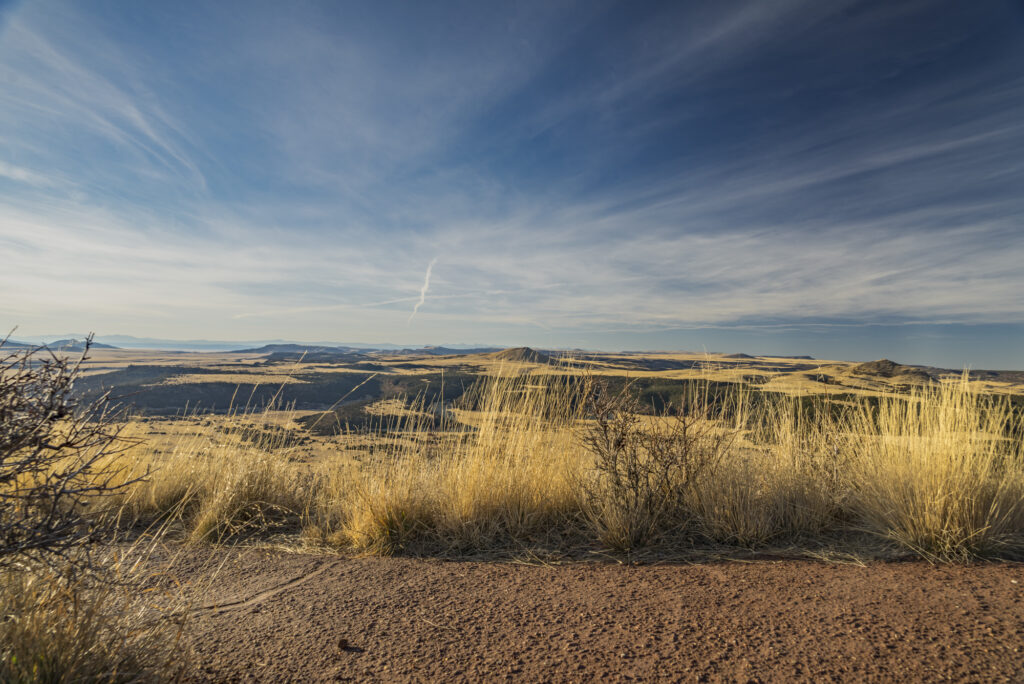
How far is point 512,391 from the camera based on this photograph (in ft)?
17.5

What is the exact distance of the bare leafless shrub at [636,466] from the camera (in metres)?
4.00

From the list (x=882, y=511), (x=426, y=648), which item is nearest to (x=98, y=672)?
(x=426, y=648)

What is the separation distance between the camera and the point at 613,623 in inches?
107

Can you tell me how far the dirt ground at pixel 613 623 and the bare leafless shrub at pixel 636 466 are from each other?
0.45 metres

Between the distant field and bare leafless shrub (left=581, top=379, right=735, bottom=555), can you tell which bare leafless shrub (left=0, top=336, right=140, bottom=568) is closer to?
the distant field

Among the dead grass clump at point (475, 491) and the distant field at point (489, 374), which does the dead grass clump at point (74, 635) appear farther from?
the dead grass clump at point (475, 491)

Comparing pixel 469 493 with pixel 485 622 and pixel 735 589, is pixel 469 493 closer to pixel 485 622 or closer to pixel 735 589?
pixel 485 622

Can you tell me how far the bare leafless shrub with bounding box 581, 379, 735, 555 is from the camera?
4.00 metres

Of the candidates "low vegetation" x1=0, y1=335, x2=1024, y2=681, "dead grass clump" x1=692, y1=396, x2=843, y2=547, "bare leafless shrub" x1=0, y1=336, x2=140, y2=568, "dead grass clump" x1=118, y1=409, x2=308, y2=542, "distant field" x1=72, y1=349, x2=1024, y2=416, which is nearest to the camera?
"bare leafless shrub" x1=0, y1=336, x2=140, y2=568

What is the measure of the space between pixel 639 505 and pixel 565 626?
1554 millimetres

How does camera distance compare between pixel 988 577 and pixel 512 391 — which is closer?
pixel 988 577

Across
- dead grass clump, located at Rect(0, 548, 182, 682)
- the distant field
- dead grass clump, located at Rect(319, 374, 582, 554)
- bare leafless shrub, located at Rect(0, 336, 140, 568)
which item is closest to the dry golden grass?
dead grass clump, located at Rect(319, 374, 582, 554)

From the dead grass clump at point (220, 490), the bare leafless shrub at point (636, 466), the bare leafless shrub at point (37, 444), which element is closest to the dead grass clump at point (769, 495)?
the bare leafless shrub at point (636, 466)

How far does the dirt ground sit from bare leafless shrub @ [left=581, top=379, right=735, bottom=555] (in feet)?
1.46
